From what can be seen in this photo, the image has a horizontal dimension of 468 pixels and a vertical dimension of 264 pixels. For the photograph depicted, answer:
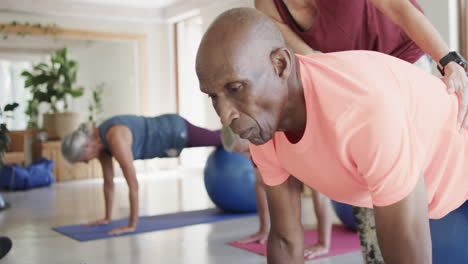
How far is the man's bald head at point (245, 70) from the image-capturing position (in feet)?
2.56

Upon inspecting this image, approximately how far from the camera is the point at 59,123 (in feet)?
23.4

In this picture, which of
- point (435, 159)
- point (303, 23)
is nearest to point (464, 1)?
point (303, 23)

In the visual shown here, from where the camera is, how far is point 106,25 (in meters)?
7.82

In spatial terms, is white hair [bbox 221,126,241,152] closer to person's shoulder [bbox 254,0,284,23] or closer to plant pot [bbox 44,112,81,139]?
person's shoulder [bbox 254,0,284,23]

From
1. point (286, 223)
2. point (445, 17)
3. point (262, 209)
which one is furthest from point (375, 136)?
point (445, 17)

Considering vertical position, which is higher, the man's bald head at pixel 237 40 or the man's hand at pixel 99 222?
the man's bald head at pixel 237 40

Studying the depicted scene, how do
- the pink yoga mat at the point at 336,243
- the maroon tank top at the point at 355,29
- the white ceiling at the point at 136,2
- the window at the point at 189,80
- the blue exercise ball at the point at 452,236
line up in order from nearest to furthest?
the blue exercise ball at the point at 452,236 → the maroon tank top at the point at 355,29 → the pink yoga mat at the point at 336,243 → the white ceiling at the point at 136,2 → the window at the point at 189,80

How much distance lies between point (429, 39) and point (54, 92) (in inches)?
266

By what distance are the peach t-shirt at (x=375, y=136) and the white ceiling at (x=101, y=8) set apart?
22.4 feet

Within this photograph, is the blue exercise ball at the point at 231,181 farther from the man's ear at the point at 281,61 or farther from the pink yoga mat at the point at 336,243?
the man's ear at the point at 281,61

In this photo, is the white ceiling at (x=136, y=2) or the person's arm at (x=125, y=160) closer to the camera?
the person's arm at (x=125, y=160)

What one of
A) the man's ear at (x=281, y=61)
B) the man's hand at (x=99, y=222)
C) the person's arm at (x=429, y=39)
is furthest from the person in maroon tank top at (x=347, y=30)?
the man's hand at (x=99, y=222)

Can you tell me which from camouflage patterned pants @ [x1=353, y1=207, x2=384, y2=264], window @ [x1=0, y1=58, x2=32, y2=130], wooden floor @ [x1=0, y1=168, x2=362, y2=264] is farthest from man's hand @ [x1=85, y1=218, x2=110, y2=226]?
window @ [x1=0, y1=58, x2=32, y2=130]

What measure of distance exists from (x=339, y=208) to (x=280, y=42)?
8.25 feet
